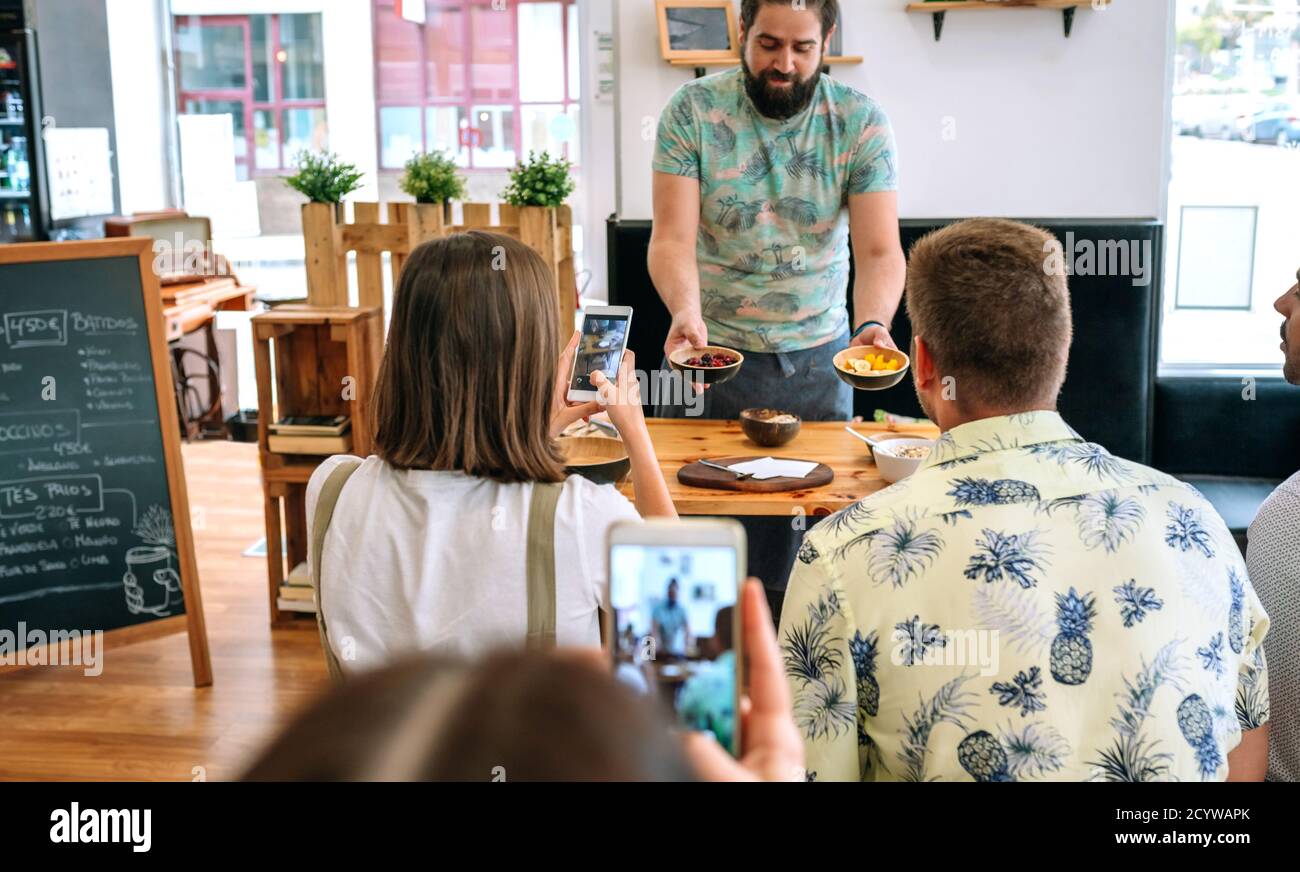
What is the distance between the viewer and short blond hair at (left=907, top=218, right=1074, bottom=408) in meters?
1.52

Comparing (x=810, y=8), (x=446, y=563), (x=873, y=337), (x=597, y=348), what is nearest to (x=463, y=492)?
(x=446, y=563)

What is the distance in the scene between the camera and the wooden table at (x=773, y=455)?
241cm

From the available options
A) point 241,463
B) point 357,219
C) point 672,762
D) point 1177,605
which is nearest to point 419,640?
point 1177,605

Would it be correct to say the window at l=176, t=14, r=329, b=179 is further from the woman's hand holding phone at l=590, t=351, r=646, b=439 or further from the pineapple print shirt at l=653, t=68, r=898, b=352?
the woman's hand holding phone at l=590, t=351, r=646, b=439

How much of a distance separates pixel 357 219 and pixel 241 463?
1849 millimetres

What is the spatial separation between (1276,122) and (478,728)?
15.8 feet

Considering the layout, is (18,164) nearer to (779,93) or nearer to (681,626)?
(779,93)

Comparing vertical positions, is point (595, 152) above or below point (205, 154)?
below

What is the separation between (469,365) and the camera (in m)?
1.76

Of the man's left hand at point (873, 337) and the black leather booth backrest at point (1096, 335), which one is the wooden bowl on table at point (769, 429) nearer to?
the man's left hand at point (873, 337)

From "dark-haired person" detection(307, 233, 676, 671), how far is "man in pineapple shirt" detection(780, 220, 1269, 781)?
0.34 meters

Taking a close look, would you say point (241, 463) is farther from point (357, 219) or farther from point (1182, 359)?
point (1182, 359)

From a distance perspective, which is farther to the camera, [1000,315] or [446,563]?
[446,563]

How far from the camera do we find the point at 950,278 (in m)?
1.56
